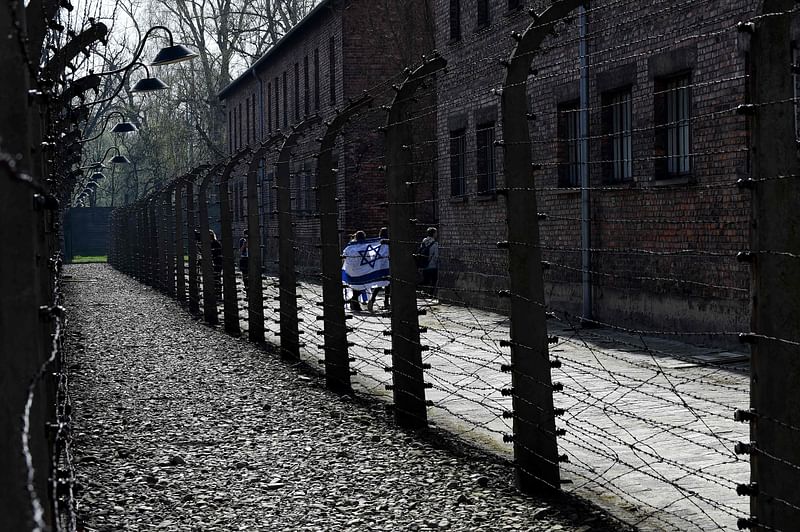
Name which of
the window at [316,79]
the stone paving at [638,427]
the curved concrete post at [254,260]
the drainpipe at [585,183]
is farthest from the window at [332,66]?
the stone paving at [638,427]

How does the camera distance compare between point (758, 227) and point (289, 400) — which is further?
point (289, 400)

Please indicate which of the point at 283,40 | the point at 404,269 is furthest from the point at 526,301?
the point at 283,40

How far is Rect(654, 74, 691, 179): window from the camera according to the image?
16.8 metres

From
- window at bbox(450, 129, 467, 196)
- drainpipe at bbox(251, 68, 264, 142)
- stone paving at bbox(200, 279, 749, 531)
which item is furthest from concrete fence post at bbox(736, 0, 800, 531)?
drainpipe at bbox(251, 68, 264, 142)

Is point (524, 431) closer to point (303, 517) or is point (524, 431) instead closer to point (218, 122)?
point (303, 517)

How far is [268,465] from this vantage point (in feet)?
26.5

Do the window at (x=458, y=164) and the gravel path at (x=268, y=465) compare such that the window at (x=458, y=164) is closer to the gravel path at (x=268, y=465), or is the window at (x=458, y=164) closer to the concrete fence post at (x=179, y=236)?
the concrete fence post at (x=179, y=236)

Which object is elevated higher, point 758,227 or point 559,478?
point 758,227

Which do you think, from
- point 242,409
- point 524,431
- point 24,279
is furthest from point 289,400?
point 24,279

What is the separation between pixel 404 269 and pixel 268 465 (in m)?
1.98

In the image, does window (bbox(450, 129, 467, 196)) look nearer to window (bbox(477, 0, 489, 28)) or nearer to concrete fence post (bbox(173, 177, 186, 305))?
window (bbox(477, 0, 489, 28))

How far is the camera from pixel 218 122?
2832 inches

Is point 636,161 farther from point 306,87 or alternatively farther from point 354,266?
point 306,87

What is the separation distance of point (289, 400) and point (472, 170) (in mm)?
13556
